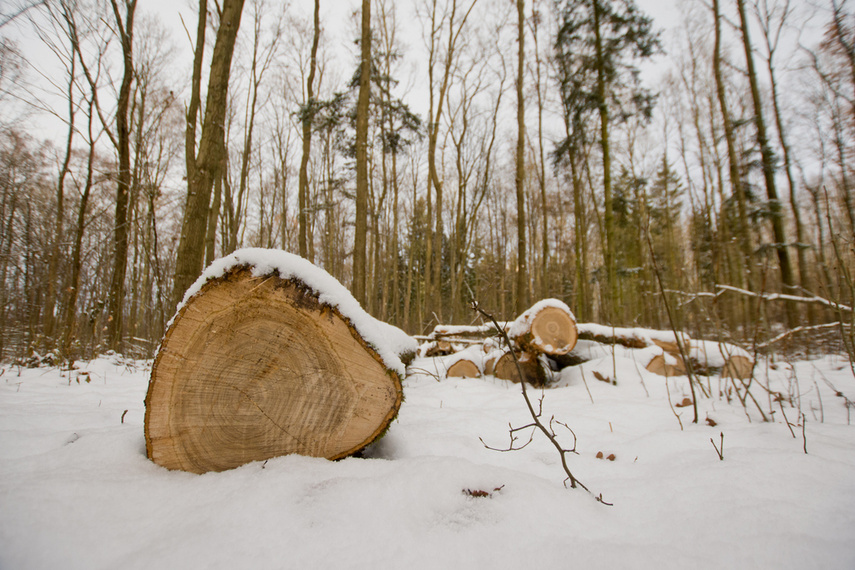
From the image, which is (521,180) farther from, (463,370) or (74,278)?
(74,278)

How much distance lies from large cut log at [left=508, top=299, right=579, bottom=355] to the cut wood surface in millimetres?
2417

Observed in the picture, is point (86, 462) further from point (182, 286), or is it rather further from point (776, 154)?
point (776, 154)

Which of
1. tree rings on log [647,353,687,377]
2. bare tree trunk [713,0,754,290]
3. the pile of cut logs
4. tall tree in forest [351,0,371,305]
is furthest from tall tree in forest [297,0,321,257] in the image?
bare tree trunk [713,0,754,290]

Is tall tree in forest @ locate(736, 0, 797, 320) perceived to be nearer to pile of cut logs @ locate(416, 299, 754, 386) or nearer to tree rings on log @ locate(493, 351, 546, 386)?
pile of cut logs @ locate(416, 299, 754, 386)

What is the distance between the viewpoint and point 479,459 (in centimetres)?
153

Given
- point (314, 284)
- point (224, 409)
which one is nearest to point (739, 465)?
point (314, 284)

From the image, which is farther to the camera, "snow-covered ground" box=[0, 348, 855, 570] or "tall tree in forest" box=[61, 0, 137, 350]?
"tall tree in forest" box=[61, 0, 137, 350]

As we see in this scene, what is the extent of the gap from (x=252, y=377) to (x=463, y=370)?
291cm

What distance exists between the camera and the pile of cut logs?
134 inches

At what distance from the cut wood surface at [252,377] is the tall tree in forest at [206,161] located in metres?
2.73

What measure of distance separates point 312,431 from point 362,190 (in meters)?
5.99

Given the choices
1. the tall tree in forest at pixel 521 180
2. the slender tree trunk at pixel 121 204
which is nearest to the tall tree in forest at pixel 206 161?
the slender tree trunk at pixel 121 204

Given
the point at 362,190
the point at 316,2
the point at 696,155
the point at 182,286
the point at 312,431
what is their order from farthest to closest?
1. the point at 696,155
2. the point at 316,2
3. the point at 362,190
4. the point at 182,286
5. the point at 312,431

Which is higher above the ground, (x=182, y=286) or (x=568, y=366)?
(x=182, y=286)
